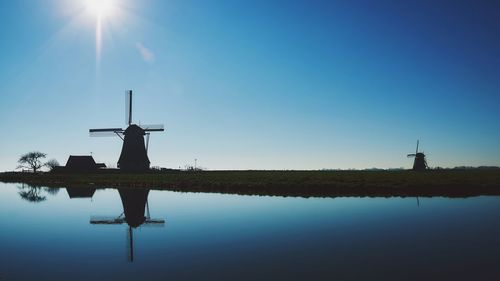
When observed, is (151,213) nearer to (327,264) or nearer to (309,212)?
(309,212)

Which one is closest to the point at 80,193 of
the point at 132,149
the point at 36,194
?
the point at 36,194

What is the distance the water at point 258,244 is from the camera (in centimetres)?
906

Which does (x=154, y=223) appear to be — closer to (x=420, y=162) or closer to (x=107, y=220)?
(x=107, y=220)

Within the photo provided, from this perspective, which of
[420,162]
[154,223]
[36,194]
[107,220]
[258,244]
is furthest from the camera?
[420,162]

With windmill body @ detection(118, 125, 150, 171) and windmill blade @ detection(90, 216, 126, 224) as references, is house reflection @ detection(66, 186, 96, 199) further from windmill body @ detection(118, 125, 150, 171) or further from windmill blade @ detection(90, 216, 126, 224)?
windmill body @ detection(118, 125, 150, 171)

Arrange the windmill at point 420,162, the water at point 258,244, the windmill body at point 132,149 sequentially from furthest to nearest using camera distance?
the windmill at point 420,162
the windmill body at point 132,149
the water at point 258,244

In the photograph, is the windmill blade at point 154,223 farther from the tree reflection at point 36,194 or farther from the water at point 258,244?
the tree reflection at point 36,194

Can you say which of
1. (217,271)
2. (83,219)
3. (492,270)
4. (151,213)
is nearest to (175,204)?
(151,213)

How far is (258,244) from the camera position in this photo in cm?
1241

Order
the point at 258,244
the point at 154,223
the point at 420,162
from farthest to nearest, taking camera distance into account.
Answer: the point at 420,162
the point at 154,223
the point at 258,244

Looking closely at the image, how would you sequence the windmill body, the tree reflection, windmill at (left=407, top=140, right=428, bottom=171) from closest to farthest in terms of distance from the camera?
the tree reflection
the windmill body
windmill at (left=407, top=140, right=428, bottom=171)

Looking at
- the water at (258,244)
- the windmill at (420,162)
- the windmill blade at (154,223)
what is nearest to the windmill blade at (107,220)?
the water at (258,244)

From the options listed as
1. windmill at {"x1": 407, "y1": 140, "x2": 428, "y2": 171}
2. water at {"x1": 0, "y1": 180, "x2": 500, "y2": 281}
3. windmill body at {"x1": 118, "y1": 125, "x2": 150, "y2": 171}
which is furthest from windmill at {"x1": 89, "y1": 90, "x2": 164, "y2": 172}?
windmill at {"x1": 407, "y1": 140, "x2": 428, "y2": 171}

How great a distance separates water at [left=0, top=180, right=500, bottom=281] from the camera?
9062 millimetres
